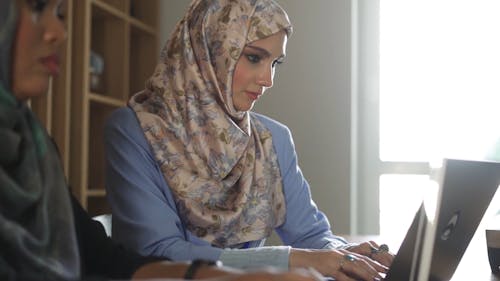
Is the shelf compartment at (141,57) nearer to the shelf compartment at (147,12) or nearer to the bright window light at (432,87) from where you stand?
the shelf compartment at (147,12)

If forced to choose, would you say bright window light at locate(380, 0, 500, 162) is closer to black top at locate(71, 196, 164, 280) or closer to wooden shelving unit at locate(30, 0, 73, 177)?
wooden shelving unit at locate(30, 0, 73, 177)

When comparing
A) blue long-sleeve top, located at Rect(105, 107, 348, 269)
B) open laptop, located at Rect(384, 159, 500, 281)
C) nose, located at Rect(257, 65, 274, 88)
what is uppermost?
nose, located at Rect(257, 65, 274, 88)

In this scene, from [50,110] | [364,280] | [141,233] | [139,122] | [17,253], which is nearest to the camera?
[17,253]

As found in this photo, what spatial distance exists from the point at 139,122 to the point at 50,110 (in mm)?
1007

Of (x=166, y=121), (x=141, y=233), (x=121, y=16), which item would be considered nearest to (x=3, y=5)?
(x=141, y=233)

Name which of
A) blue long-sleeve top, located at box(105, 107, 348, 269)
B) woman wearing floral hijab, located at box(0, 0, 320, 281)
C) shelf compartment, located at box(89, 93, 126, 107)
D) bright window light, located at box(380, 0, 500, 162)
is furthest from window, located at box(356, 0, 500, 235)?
woman wearing floral hijab, located at box(0, 0, 320, 281)

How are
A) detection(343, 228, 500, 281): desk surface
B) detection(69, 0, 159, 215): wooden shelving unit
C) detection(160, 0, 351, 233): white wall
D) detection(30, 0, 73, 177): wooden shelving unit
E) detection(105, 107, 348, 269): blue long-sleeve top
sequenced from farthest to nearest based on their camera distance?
detection(160, 0, 351, 233): white wall
detection(69, 0, 159, 215): wooden shelving unit
detection(30, 0, 73, 177): wooden shelving unit
detection(105, 107, 348, 269): blue long-sleeve top
detection(343, 228, 500, 281): desk surface

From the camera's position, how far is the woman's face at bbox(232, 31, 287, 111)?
1696 millimetres

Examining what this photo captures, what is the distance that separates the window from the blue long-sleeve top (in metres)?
1.43

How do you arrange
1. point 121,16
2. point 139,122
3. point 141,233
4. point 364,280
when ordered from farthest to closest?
point 121,16, point 139,122, point 141,233, point 364,280

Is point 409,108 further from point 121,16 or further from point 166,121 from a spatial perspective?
point 166,121

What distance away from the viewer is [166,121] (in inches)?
63.6

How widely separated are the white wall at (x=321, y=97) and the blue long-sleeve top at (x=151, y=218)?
1221 mm

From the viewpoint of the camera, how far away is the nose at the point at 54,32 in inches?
34.2
